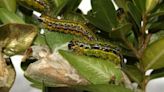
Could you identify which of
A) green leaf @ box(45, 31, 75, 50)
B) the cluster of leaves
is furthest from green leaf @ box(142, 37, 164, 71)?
green leaf @ box(45, 31, 75, 50)

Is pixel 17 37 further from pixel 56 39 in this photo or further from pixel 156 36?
pixel 156 36

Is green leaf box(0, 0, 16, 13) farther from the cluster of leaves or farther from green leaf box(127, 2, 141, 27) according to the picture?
green leaf box(127, 2, 141, 27)

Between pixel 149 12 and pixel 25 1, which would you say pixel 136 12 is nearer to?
pixel 149 12

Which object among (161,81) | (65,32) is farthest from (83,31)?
(161,81)

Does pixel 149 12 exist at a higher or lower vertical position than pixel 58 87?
higher

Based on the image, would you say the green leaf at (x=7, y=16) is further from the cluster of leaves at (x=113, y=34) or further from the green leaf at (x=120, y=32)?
the green leaf at (x=120, y=32)

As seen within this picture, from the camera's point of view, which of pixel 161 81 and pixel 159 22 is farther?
pixel 161 81
